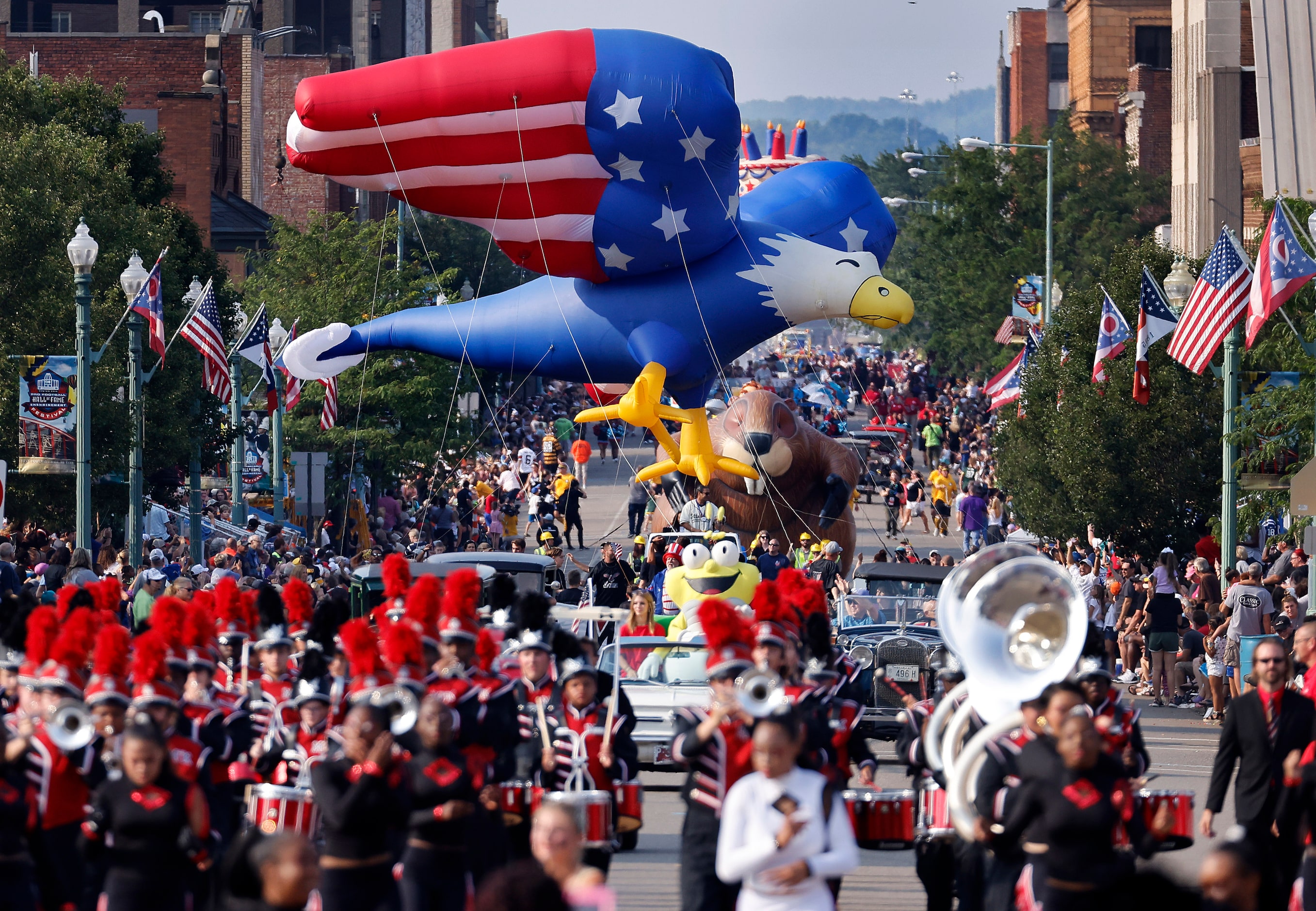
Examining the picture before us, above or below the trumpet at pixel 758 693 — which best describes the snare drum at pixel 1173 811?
below

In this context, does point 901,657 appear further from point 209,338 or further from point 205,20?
point 205,20

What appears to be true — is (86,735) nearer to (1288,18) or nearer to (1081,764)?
(1081,764)

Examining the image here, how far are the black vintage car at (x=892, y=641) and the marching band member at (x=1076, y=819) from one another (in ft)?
23.1

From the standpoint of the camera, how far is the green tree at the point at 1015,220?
60906mm

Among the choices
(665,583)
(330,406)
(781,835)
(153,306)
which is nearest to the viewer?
(781,835)

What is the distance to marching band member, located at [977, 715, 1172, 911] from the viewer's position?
28.6ft

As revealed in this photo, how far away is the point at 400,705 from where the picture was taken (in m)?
9.82

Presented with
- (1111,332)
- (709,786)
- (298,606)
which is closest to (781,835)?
(709,786)

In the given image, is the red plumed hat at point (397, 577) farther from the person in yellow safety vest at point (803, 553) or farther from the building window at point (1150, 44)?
the building window at point (1150, 44)

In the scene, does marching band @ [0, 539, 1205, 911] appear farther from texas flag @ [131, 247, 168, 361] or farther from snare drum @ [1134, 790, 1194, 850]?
texas flag @ [131, 247, 168, 361]

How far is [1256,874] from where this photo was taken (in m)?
6.59

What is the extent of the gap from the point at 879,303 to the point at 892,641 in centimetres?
468

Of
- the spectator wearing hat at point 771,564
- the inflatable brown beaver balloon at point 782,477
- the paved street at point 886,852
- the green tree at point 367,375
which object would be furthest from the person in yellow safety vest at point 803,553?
the green tree at point 367,375

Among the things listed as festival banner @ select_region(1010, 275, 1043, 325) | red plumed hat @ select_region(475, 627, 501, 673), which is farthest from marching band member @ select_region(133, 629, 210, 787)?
festival banner @ select_region(1010, 275, 1043, 325)
